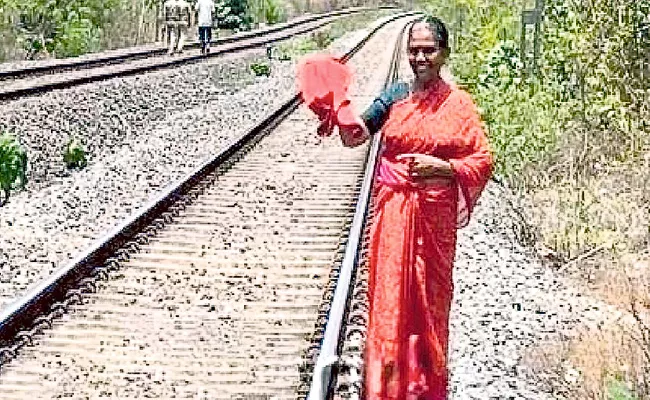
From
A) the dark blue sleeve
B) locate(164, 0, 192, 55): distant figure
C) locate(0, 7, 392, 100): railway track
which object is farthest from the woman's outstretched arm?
locate(164, 0, 192, 55): distant figure

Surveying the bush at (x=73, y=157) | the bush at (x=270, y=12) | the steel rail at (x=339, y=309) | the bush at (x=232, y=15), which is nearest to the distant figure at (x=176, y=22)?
A: the bush at (x=73, y=157)

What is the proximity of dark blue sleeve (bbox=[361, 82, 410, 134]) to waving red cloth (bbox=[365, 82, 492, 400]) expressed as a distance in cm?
6

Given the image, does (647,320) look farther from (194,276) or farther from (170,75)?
(170,75)

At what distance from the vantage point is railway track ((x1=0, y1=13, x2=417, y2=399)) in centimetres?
609

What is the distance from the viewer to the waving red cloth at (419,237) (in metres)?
4.96

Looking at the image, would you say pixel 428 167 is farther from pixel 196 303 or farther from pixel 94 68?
pixel 94 68

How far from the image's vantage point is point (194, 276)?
321 inches

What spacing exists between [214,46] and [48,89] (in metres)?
16.6

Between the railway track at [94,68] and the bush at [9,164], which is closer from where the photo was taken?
the bush at [9,164]

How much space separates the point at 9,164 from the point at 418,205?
315 inches

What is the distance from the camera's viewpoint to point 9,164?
40.2 ft

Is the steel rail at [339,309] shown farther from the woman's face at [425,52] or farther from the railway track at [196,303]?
the woman's face at [425,52]

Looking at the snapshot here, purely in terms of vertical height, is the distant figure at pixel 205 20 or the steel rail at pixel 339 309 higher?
the steel rail at pixel 339 309

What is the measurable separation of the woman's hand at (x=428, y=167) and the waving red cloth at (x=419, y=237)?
4 centimetres
